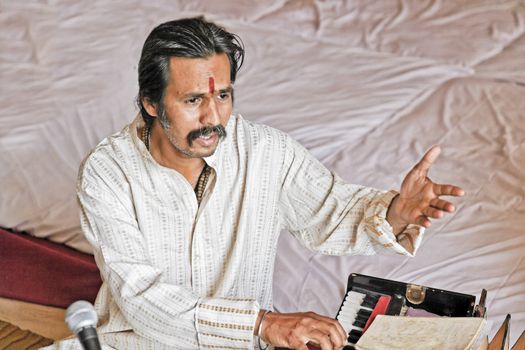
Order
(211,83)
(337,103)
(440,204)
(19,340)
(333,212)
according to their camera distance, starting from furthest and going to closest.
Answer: (337,103)
(19,340)
(333,212)
(211,83)
(440,204)

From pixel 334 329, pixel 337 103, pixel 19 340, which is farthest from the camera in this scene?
pixel 337 103

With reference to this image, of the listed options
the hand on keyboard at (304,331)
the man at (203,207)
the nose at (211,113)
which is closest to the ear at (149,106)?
the man at (203,207)

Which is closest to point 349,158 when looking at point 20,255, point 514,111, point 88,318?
point 514,111

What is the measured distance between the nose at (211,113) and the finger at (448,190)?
44 centimetres

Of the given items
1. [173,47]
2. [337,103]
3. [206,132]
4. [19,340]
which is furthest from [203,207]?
[337,103]

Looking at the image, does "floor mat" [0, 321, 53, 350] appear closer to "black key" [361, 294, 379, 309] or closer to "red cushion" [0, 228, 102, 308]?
"red cushion" [0, 228, 102, 308]

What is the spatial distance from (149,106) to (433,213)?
24.0 inches

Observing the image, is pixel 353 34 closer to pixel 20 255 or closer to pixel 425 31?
pixel 425 31

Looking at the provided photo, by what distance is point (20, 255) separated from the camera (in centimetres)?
233

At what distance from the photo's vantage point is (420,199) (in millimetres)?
1486

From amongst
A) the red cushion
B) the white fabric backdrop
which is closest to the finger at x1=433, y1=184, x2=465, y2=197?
the white fabric backdrop

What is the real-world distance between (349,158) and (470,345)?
4.12ft

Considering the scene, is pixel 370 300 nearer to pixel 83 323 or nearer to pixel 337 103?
pixel 83 323

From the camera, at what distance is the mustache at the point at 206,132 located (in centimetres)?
159
